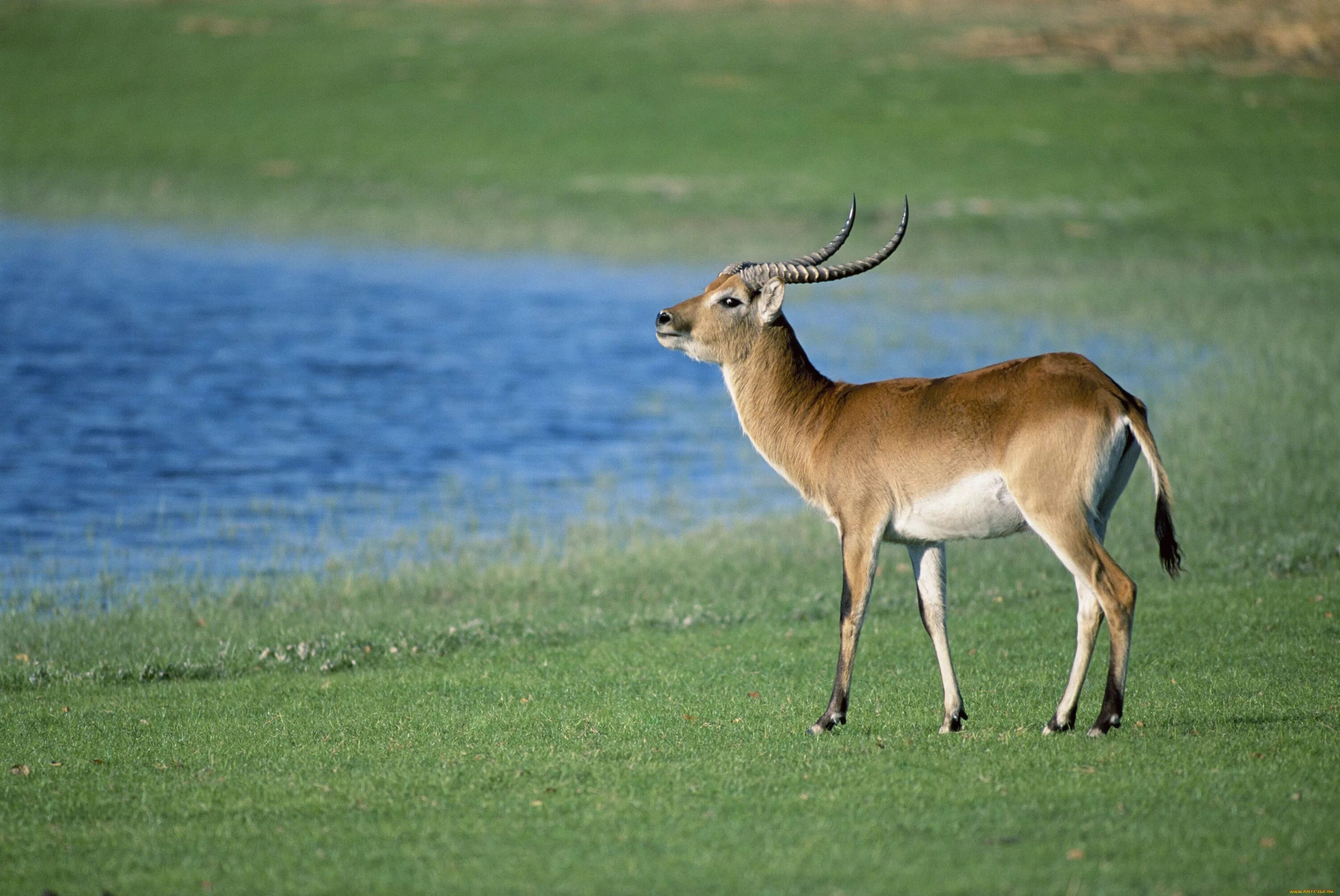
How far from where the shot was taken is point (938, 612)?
29.3 ft

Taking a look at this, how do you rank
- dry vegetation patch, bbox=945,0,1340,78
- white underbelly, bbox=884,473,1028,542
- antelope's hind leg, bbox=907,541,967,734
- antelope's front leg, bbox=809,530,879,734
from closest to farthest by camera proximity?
white underbelly, bbox=884,473,1028,542
antelope's front leg, bbox=809,530,879,734
antelope's hind leg, bbox=907,541,967,734
dry vegetation patch, bbox=945,0,1340,78

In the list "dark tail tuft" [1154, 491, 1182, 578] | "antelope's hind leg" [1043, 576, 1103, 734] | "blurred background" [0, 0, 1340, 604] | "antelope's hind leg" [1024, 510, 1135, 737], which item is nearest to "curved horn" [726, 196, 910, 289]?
"antelope's hind leg" [1024, 510, 1135, 737]

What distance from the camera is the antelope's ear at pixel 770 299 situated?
937cm

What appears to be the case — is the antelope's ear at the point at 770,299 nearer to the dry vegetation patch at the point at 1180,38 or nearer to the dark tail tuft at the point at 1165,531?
the dark tail tuft at the point at 1165,531

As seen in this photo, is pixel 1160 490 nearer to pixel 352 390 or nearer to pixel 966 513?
pixel 966 513

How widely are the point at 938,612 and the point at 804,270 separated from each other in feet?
6.91

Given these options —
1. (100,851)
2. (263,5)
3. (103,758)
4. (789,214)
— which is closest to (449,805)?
(100,851)

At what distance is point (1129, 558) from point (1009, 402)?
6.16 meters

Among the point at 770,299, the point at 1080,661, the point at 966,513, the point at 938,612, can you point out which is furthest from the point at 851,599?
the point at 770,299

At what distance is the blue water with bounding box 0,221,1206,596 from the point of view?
1727 centimetres

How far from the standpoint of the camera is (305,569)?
1507 cm

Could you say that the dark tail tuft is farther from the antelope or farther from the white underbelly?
the white underbelly

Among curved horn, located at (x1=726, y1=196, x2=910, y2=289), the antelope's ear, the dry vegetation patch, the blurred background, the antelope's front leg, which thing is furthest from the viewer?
the dry vegetation patch

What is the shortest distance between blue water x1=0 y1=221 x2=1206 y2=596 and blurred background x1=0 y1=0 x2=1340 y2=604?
10 cm
